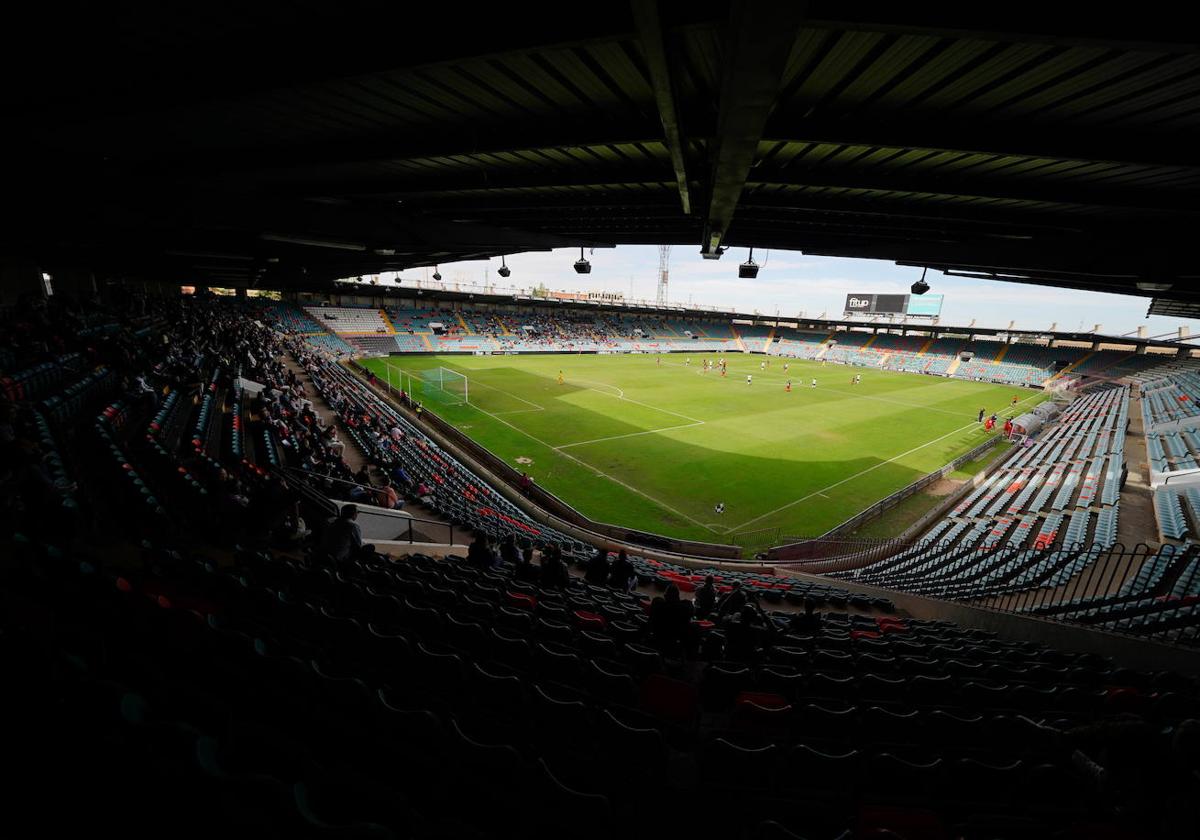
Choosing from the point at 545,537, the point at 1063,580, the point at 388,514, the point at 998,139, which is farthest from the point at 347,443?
the point at 1063,580

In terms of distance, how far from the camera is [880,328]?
77.2 m

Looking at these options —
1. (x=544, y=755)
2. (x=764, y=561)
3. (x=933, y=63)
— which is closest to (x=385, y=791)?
(x=544, y=755)

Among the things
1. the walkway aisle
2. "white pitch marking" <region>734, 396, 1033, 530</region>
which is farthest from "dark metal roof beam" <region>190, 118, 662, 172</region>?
"white pitch marking" <region>734, 396, 1033, 530</region>

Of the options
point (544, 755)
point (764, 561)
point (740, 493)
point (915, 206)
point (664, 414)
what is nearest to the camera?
point (544, 755)

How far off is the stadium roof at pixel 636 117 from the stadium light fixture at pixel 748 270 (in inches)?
90.3

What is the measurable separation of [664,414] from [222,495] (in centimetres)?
2775

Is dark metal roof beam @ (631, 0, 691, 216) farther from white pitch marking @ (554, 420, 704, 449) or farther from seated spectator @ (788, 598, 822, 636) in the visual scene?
white pitch marking @ (554, 420, 704, 449)

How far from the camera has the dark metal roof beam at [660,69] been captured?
2.74m

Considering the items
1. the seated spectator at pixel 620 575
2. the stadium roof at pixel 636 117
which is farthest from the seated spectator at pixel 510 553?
the stadium roof at pixel 636 117

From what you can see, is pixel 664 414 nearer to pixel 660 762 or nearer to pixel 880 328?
pixel 660 762

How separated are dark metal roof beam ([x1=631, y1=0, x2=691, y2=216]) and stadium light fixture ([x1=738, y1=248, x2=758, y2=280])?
637 cm

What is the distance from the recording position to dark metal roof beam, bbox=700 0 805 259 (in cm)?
253

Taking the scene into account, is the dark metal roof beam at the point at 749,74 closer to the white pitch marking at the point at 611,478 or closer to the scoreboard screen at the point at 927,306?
the white pitch marking at the point at 611,478

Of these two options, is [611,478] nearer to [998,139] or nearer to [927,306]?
[998,139]
